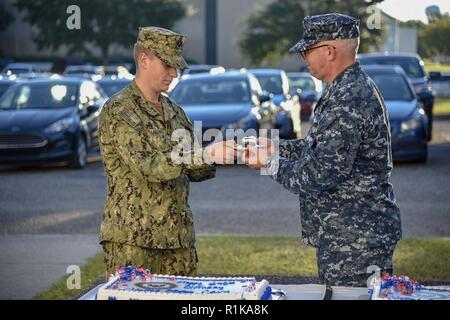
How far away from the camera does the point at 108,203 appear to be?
473 cm

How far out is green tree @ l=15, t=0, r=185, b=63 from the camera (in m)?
63.7

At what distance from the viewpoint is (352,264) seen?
4.52m

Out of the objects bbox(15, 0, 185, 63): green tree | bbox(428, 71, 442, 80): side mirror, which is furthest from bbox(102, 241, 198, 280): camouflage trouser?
bbox(15, 0, 185, 63): green tree

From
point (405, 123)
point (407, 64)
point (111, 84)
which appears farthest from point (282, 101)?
point (111, 84)

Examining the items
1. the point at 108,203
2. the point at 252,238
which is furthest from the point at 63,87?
the point at 108,203

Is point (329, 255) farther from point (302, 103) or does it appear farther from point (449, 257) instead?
point (302, 103)

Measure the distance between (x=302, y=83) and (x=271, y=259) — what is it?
3049 centimetres

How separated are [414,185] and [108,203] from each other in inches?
413

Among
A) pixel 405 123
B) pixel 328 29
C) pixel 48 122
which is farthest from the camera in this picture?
pixel 48 122

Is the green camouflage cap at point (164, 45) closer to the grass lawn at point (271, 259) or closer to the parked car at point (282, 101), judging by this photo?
the grass lawn at point (271, 259)

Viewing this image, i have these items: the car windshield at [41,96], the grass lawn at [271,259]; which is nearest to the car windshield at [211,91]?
the car windshield at [41,96]

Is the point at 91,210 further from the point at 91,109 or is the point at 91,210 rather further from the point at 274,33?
the point at 274,33

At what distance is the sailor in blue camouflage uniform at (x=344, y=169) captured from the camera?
435 cm

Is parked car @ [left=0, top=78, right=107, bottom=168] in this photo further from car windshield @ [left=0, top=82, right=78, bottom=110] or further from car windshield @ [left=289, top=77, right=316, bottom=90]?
car windshield @ [left=289, top=77, right=316, bottom=90]
